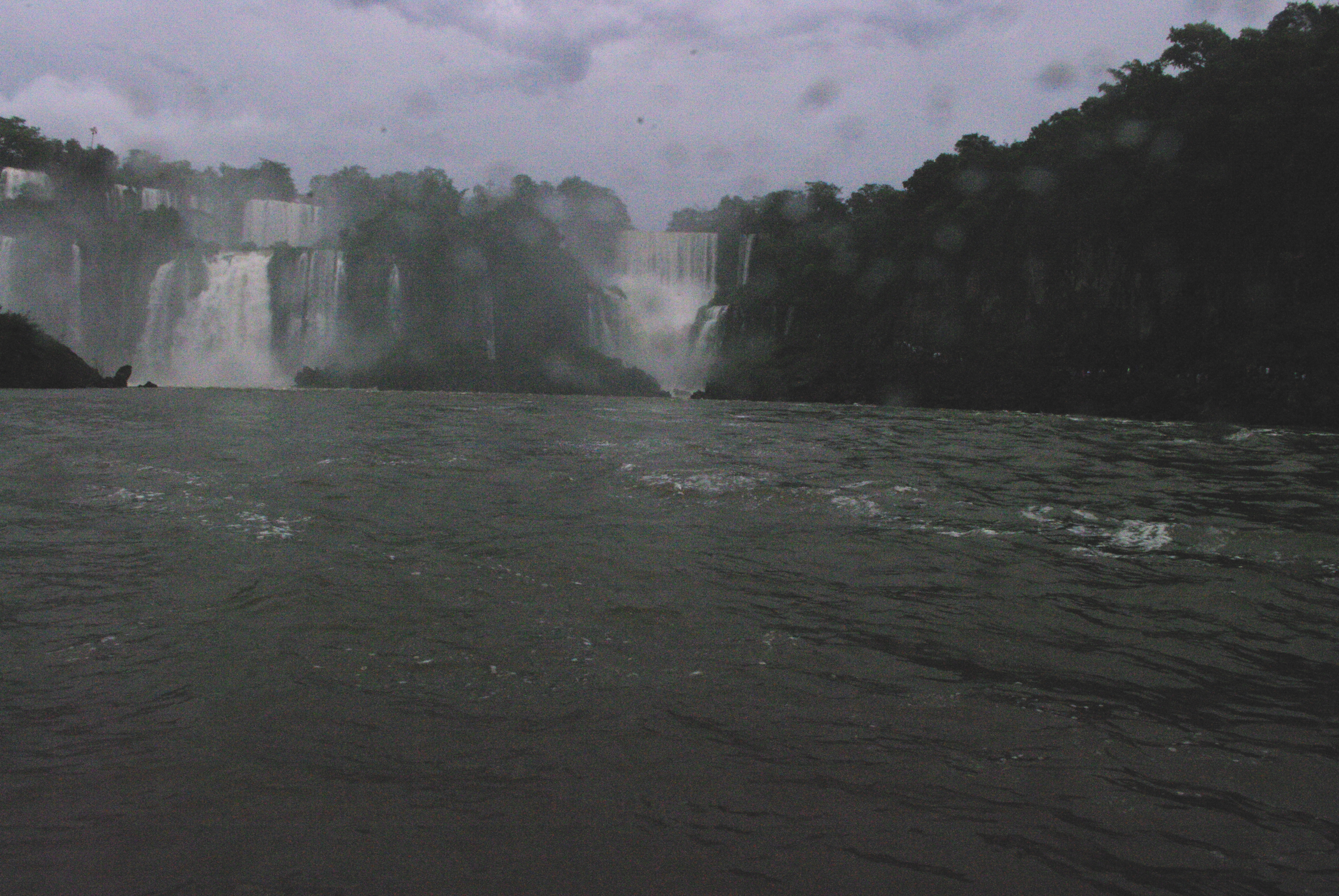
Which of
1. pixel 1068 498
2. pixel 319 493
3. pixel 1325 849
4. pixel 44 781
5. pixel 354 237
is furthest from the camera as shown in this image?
pixel 354 237

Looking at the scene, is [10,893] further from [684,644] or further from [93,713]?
[684,644]

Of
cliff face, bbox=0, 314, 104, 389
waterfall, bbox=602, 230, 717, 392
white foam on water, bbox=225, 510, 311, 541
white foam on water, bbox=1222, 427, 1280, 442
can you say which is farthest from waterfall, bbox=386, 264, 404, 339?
white foam on water, bbox=225, 510, 311, 541

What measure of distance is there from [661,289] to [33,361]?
36506 mm

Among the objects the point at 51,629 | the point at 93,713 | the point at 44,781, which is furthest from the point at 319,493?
the point at 44,781

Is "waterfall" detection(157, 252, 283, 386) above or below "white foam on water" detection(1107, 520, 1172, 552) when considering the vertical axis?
above

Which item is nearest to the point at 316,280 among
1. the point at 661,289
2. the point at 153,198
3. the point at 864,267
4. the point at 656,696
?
the point at 153,198

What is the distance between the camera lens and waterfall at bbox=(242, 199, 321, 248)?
228ft

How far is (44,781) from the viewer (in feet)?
10.9

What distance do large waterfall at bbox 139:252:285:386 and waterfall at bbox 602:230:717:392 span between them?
22.0m

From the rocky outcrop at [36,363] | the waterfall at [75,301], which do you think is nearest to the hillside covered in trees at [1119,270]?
the rocky outcrop at [36,363]

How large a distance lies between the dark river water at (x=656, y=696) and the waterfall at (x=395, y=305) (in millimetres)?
54612

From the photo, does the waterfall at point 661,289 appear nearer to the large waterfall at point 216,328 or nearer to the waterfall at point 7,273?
the large waterfall at point 216,328

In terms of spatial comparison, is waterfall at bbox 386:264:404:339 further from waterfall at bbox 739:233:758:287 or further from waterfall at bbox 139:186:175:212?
waterfall at bbox 739:233:758:287

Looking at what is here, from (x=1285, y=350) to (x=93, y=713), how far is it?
3786cm
